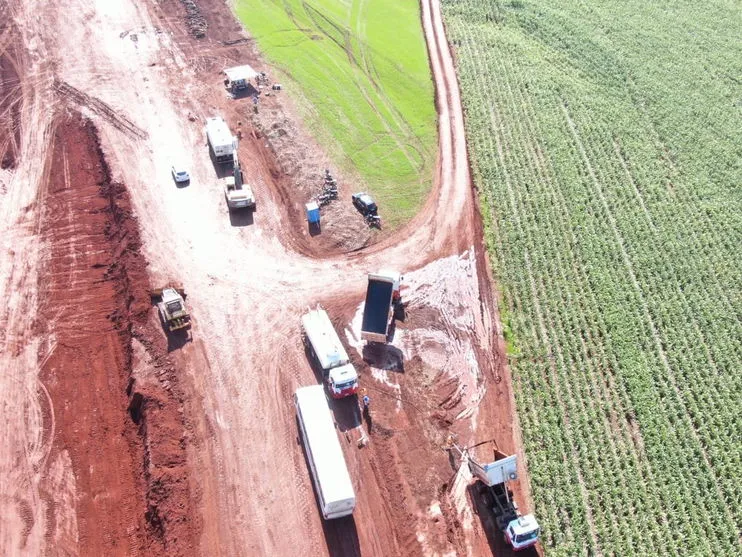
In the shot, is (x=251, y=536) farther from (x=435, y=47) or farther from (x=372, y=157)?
(x=435, y=47)

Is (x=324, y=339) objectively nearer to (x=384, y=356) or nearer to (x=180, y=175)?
(x=384, y=356)

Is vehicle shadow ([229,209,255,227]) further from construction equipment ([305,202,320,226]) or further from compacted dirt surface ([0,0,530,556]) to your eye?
construction equipment ([305,202,320,226])

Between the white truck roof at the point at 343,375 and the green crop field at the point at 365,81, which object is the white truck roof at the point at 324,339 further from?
the green crop field at the point at 365,81

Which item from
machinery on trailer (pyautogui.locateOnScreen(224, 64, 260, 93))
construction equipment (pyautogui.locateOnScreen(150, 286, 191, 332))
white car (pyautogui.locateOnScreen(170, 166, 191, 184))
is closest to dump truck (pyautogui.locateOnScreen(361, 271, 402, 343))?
construction equipment (pyautogui.locateOnScreen(150, 286, 191, 332))

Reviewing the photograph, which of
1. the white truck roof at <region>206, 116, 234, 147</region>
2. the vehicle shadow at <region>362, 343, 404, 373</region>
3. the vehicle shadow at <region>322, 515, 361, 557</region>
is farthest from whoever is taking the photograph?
the white truck roof at <region>206, 116, 234, 147</region>

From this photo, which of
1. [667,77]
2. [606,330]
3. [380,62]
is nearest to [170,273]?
[606,330]

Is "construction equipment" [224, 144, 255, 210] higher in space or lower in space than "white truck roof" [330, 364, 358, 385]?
higher

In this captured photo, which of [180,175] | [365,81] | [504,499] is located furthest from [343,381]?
[365,81]

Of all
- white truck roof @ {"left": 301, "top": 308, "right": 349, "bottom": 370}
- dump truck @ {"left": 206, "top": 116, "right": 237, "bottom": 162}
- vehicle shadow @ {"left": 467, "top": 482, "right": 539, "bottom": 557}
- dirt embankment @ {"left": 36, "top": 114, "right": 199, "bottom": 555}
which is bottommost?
dirt embankment @ {"left": 36, "top": 114, "right": 199, "bottom": 555}
